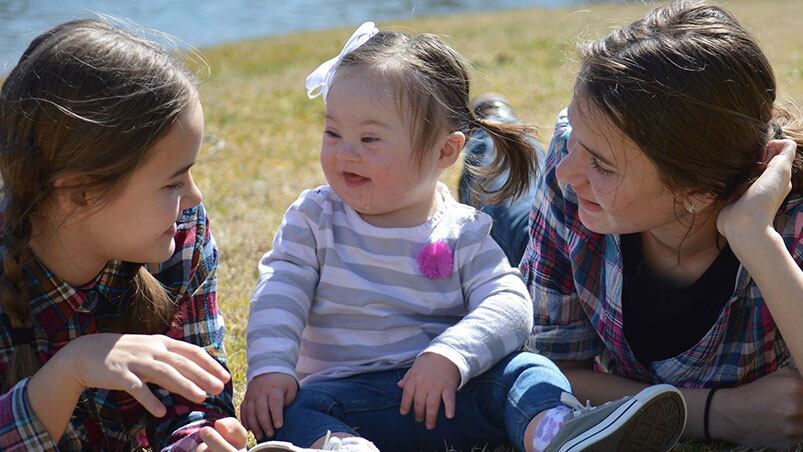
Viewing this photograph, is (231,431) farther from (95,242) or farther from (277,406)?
(95,242)

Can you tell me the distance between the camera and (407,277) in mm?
2965

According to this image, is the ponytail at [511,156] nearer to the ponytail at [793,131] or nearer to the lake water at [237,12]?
the ponytail at [793,131]

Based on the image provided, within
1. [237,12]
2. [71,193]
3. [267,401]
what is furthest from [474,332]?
[237,12]

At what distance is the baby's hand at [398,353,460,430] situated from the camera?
107 inches

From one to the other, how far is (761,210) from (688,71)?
0.38m

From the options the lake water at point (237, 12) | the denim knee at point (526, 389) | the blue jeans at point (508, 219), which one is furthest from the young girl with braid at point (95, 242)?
the lake water at point (237, 12)

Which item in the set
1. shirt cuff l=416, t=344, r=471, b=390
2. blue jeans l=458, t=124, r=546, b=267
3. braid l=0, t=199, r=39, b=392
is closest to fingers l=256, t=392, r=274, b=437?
shirt cuff l=416, t=344, r=471, b=390

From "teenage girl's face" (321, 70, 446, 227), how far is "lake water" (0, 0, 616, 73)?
9.86 metres

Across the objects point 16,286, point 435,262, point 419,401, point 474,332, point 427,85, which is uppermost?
point 427,85

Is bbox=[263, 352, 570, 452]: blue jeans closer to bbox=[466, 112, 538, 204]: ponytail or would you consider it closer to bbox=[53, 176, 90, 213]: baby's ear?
bbox=[466, 112, 538, 204]: ponytail

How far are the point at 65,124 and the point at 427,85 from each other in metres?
1.02

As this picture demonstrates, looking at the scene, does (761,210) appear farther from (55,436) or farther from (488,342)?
(55,436)

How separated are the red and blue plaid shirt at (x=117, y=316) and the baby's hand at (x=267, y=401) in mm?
52

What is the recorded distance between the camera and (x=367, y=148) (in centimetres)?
293
